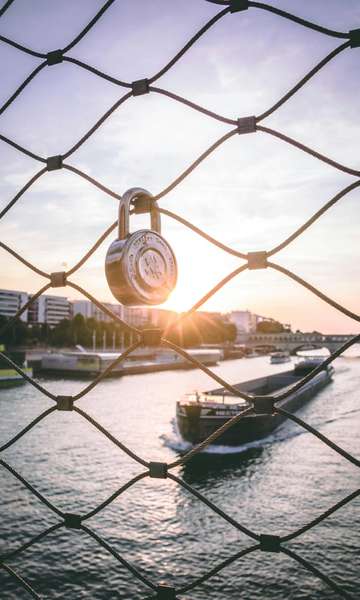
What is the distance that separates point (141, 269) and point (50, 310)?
14563 centimetres

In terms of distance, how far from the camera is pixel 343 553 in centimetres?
1171

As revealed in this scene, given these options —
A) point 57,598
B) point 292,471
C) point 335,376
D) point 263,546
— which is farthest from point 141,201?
point 335,376

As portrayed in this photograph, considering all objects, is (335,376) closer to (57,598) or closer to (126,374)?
(126,374)

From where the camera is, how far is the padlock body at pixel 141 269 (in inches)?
45.5

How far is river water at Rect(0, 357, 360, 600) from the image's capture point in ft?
35.5

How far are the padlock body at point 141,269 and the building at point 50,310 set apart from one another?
13222cm

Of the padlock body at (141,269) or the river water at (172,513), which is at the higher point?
the padlock body at (141,269)

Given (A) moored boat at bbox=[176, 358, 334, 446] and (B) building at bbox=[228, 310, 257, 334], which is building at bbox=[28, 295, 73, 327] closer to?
(B) building at bbox=[228, 310, 257, 334]

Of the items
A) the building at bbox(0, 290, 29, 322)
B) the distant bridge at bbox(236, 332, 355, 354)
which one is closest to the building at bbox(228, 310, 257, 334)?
the distant bridge at bbox(236, 332, 355, 354)

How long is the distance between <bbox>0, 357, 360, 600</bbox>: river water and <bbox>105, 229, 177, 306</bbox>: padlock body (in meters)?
9.06

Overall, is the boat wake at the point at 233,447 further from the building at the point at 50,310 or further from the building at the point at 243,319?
the building at the point at 243,319

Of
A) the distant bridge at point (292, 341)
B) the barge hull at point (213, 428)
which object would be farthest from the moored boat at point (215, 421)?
the distant bridge at point (292, 341)

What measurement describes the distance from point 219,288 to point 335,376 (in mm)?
61308

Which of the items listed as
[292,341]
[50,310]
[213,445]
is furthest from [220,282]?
[50,310]
